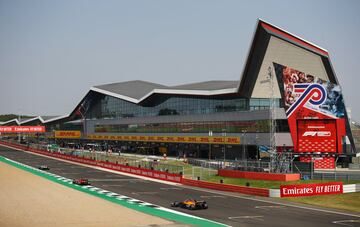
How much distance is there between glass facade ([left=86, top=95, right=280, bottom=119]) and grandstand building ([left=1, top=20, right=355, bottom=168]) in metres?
0.19

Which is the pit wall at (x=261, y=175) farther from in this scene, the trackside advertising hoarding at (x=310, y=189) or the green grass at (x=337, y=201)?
the green grass at (x=337, y=201)

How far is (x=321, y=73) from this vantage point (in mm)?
76875

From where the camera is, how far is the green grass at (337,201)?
3956cm

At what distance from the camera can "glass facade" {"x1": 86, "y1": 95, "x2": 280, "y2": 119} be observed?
3368 inches

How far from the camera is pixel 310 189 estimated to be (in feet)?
145

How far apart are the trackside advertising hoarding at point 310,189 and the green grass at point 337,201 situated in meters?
0.72

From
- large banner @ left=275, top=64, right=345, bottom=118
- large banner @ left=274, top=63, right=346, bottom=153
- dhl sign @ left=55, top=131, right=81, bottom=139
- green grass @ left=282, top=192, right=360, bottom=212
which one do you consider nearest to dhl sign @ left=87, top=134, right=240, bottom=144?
dhl sign @ left=55, top=131, right=81, bottom=139


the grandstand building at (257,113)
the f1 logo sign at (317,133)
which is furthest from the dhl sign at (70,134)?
the f1 logo sign at (317,133)

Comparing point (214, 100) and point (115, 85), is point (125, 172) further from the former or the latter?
point (115, 85)

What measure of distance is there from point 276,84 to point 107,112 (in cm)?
6716

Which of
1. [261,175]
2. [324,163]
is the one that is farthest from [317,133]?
[261,175]

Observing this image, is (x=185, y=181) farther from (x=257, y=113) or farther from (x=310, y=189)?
(x=257, y=113)

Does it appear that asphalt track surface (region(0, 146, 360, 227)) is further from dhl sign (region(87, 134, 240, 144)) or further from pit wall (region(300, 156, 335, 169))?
dhl sign (region(87, 134, 240, 144))

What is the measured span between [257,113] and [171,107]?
2959 centimetres
